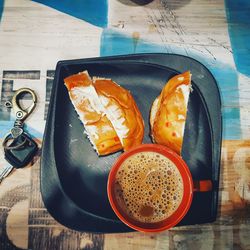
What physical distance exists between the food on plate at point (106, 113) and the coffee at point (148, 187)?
75mm

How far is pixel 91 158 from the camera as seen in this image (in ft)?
3.50

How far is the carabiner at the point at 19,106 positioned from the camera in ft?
3.54

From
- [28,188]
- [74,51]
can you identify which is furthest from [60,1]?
[28,188]

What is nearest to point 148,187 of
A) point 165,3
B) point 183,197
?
point 183,197

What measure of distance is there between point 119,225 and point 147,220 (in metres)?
0.12

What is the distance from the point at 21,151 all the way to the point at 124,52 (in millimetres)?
449

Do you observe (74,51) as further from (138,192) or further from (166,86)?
(138,192)

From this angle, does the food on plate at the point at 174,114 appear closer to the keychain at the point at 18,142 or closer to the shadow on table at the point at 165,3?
the shadow on table at the point at 165,3

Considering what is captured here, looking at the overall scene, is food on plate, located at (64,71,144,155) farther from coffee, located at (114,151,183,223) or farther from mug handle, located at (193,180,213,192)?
mug handle, located at (193,180,213,192)

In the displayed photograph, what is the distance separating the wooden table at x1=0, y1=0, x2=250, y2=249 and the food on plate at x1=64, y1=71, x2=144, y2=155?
0.45ft

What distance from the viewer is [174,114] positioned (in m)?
0.98

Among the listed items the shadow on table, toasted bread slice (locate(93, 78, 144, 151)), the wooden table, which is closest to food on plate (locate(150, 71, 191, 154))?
toasted bread slice (locate(93, 78, 144, 151))

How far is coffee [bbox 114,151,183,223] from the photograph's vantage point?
0.95m

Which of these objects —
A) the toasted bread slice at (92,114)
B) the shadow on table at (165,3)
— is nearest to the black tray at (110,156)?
the toasted bread slice at (92,114)
